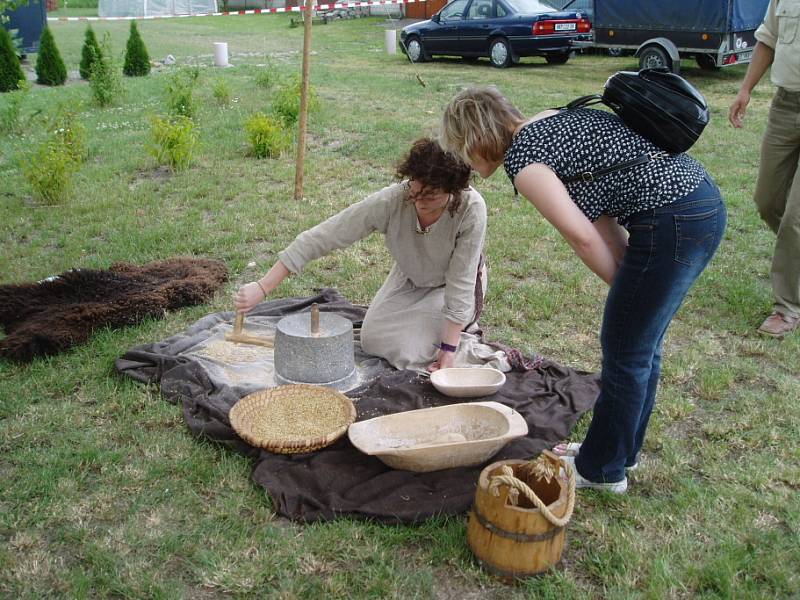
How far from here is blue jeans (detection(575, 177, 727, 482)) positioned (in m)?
2.25

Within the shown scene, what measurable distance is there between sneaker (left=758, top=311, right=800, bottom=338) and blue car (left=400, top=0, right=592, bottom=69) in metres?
11.0

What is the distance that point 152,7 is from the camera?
34.7 meters

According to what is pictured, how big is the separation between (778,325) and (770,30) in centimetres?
163

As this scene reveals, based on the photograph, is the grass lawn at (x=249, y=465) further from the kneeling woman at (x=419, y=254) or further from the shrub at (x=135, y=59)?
A: the shrub at (x=135, y=59)

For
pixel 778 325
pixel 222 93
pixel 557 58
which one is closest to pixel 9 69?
pixel 222 93

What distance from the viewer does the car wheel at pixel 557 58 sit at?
586 inches

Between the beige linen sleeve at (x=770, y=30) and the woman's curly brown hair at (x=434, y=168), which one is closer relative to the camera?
the woman's curly brown hair at (x=434, y=168)

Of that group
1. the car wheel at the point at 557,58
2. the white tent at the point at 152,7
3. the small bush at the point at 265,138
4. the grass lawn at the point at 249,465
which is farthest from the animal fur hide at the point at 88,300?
the white tent at the point at 152,7

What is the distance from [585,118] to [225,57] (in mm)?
14240

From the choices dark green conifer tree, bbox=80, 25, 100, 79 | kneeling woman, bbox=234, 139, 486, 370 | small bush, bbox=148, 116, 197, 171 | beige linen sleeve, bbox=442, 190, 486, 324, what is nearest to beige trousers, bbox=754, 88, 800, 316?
kneeling woman, bbox=234, 139, 486, 370

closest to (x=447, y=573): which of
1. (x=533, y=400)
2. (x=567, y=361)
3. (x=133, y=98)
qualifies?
(x=533, y=400)

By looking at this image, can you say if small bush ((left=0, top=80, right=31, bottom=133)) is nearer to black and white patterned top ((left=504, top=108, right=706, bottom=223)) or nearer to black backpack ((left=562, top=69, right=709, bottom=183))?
black and white patterned top ((left=504, top=108, right=706, bottom=223))

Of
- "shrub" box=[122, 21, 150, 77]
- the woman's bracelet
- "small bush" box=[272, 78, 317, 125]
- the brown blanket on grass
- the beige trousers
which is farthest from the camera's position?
"shrub" box=[122, 21, 150, 77]

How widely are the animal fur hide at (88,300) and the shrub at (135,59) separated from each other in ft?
34.7
